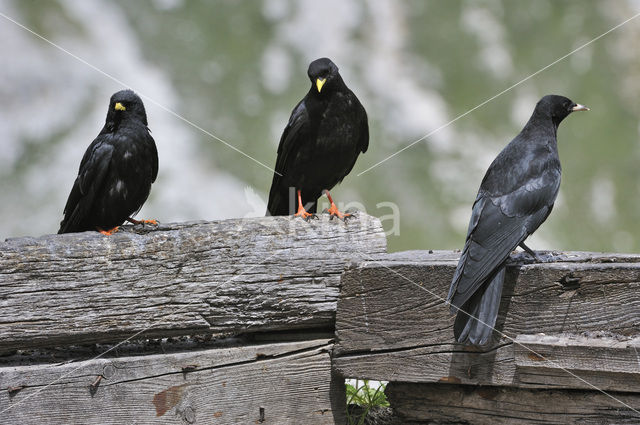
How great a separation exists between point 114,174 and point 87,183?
0.51 feet

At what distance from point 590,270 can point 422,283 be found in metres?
0.72

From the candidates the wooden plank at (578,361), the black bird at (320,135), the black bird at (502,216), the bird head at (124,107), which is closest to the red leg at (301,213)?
the black bird at (320,135)

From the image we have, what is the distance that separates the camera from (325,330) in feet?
11.2

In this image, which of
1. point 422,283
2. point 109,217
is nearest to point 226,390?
point 422,283

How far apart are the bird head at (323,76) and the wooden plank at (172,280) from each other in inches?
51.7

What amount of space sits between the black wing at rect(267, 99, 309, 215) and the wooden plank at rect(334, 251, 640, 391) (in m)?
1.40

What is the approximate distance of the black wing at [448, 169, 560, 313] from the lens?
287 cm

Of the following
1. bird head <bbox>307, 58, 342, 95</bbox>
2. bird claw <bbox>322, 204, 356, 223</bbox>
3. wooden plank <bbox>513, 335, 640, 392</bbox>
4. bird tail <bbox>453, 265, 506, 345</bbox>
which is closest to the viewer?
wooden plank <bbox>513, 335, 640, 392</bbox>

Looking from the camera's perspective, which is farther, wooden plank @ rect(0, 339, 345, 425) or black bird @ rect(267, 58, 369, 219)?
black bird @ rect(267, 58, 369, 219)

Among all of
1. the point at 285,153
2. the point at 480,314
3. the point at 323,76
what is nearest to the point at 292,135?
the point at 285,153

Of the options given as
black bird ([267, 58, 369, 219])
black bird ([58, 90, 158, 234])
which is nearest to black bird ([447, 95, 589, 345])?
black bird ([267, 58, 369, 219])

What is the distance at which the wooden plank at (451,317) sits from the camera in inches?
113

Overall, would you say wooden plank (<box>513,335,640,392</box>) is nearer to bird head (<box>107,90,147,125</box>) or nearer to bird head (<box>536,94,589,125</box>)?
bird head (<box>536,94,589,125</box>)

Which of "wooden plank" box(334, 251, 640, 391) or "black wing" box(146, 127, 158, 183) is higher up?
"black wing" box(146, 127, 158, 183)
